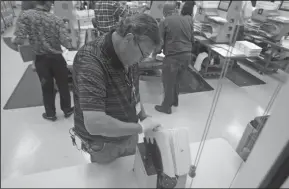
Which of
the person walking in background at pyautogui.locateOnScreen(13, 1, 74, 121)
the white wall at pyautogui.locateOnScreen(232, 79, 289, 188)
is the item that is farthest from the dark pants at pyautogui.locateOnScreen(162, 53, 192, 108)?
the white wall at pyautogui.locateOnScreen(232, 79, 289, 188)

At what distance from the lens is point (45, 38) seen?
165 centimetres

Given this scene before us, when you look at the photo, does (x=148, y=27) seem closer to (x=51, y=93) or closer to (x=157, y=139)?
(x=157, y=139)

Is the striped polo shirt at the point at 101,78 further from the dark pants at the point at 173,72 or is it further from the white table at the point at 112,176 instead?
the dark pants at the point at 173,72

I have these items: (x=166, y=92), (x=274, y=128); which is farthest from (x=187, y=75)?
(x=274, y=128)

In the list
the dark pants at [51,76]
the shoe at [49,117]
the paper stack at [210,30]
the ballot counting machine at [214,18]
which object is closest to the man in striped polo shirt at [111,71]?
the dark pants at [51,76]

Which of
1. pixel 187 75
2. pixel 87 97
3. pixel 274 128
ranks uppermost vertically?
pixel 274 128

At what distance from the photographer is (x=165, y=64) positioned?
221 centimetres

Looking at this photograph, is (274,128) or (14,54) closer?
(274,128)

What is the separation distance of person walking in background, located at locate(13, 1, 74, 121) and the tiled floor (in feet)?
1.71

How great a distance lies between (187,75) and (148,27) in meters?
1.73

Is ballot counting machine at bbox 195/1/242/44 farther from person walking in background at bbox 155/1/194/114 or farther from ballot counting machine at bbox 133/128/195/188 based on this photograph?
ballot counting machine at bbox 133/128/195/188

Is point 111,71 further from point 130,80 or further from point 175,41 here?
point 175,41

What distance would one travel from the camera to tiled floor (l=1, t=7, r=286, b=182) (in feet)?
5.80

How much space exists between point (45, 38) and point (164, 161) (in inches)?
58.6
